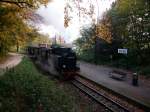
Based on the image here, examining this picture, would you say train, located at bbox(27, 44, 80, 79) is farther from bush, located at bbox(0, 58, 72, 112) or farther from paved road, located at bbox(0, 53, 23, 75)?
bush, located at bbox(0, 58, 72, 112)

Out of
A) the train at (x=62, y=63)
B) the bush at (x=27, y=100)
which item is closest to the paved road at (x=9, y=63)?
the train at (x=62, y=63)

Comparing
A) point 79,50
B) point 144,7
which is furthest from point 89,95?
point 79,50

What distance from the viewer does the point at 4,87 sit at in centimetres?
1335

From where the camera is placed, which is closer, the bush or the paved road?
the bush

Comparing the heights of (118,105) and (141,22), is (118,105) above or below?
below

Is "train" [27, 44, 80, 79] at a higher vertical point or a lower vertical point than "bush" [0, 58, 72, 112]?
higher

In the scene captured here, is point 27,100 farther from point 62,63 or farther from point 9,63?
point 9,63

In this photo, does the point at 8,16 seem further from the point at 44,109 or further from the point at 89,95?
the point at 44,109

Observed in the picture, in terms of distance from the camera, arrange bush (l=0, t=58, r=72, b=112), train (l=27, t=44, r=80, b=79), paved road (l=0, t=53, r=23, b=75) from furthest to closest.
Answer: train (l=27, t=44, r=80, b=79)
paved road (l=0, t=53, r=23, b=75)
bush (l=0, t=58, r=72, b=112)

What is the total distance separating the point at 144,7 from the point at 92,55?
21002 mm

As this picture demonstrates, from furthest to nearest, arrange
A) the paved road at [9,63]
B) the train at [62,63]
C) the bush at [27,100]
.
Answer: the train at [62,63] < the paved road at [9,63] < the bush at [27,100]

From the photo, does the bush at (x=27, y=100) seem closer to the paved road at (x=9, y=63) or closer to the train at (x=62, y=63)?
the paved road at (x=9, y=63)

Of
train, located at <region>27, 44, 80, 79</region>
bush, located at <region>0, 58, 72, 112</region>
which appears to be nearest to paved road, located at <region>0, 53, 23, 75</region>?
train, located at <region>27, 44, 80, 79</region>

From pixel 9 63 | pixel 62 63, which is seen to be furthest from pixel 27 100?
pixel 9 63
